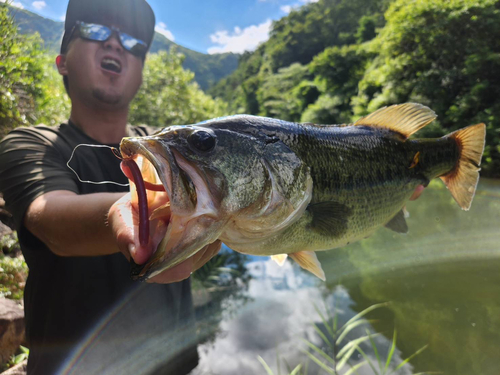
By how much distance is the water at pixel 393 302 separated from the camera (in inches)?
188

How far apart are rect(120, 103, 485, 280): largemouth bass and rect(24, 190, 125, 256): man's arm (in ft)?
1.29

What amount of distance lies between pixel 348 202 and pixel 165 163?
0.89m

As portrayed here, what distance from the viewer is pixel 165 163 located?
0.84 metres

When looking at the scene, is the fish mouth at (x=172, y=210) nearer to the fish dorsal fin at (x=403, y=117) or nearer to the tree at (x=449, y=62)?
the fish dorsal fin at (x=403, y=117)

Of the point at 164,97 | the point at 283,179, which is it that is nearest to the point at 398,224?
the point at 283,179

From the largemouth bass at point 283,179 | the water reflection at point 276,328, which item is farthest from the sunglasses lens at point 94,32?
the water reflection at point 276,328

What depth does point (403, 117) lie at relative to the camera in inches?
62.0

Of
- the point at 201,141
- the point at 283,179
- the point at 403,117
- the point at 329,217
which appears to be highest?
the point at 403,117

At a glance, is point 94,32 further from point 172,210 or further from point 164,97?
point 164,97

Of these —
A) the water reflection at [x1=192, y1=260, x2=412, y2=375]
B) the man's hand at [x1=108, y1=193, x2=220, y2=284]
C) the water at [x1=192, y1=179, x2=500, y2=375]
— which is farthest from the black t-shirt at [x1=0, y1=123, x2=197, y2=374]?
the water reflection at [x1=192, y1=260, x2=412, y2=375]

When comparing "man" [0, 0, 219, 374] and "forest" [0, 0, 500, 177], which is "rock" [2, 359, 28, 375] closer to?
"man" [0, 0, 219, 374]

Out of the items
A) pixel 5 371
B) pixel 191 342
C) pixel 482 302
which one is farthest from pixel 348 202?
pixel 482 302

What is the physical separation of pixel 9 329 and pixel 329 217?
3.96 metres

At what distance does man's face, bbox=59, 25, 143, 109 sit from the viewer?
2.27 metres
